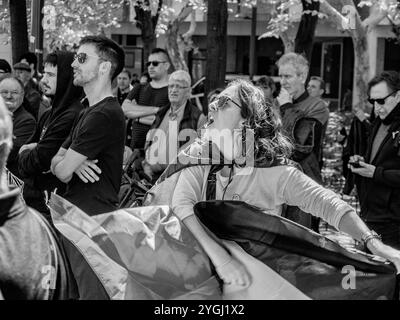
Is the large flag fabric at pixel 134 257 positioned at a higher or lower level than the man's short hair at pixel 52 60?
lower

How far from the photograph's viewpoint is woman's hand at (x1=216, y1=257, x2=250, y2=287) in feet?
12.2

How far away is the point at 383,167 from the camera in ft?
22.1

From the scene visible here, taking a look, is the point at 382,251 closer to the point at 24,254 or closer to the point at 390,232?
the point at 24,254

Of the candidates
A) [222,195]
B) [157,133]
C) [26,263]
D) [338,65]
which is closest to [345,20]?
[157,133]

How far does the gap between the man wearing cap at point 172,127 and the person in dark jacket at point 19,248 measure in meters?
4.29

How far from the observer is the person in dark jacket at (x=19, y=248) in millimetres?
2705

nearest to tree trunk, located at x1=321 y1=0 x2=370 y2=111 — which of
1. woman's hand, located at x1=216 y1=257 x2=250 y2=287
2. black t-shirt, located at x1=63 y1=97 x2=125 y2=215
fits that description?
A: black t-shirt, located at x1=63 y1=97 x2=125 y2=215

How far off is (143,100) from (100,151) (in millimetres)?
3937

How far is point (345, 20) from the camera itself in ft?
44.1

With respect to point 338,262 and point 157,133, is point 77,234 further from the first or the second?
point 157,133

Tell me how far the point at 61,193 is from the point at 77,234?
1.78 meters

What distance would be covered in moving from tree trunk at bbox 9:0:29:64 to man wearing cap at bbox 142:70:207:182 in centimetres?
610

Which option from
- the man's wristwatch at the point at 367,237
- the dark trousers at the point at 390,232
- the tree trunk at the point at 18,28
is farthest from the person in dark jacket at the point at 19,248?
the tree trunk at the point at 18,28

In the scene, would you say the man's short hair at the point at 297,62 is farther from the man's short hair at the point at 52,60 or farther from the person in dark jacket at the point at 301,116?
the man's short hair at the point at 52,60
